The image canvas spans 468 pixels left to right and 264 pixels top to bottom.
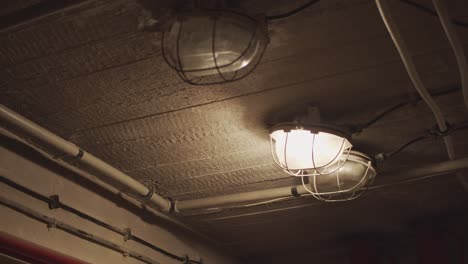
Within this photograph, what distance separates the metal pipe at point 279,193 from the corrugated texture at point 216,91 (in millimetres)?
58

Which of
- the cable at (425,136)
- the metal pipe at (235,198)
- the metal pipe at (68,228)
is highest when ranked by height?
the metal pipe at (235,198)

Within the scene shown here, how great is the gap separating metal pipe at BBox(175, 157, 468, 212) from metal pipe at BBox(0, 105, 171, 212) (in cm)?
16

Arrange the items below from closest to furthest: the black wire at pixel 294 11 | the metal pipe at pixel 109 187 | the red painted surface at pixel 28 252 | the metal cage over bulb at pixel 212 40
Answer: the metal cage over bulb at pixel 212 40 → the black wire at pixel 294 11 → the red painted surface at pixel 28 252 → the metal pipe at pixel 109 187

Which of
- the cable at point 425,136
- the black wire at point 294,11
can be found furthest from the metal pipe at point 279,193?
the black wire at point 294,11

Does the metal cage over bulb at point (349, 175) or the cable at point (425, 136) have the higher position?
the cable at point (425, 136)

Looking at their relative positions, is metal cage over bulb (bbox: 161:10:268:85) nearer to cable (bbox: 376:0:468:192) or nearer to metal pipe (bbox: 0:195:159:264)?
cable (bbox: 376:0:468:192)

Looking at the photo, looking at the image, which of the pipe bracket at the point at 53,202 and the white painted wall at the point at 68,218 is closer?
the white painted wall at the point at 68,218

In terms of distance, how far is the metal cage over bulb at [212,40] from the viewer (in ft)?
4.82

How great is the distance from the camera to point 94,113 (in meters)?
2.20

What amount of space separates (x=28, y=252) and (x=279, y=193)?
3.86 feet

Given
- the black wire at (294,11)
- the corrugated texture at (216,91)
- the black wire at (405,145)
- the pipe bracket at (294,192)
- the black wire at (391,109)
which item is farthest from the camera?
the pipe bracket at (294,192)

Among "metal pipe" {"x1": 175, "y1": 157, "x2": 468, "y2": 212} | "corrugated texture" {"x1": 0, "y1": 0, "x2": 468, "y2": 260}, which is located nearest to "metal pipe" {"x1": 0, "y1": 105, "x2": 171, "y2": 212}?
"corrugated texture" {"x1": 0, "y1": 0, "x2": 468, "y2": 260}

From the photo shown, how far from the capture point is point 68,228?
8.22 feet

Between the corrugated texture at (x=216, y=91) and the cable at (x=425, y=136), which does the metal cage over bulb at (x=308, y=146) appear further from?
the cable at (x=425, y=136)
